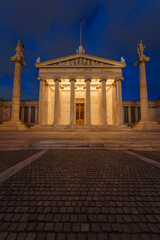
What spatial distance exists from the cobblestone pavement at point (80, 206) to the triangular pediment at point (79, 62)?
20103 millimetres

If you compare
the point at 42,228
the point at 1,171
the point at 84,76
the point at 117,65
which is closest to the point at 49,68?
the point at 84,76

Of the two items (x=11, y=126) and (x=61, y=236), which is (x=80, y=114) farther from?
(x=61, y=236)

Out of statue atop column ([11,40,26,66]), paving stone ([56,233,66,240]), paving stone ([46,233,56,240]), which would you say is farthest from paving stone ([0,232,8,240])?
statue atop column ([11,40,26,66])

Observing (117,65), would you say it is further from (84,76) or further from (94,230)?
(94,230)

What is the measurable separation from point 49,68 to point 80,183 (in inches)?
826

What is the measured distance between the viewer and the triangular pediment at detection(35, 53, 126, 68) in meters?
19.1

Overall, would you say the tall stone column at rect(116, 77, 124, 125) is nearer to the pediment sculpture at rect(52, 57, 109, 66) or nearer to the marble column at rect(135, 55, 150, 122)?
the marble column at rect(135, 55, 150, 122)

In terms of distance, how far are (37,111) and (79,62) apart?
16.2m

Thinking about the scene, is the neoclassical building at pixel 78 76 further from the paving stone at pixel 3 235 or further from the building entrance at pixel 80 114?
the paving stone at pixel 3 235

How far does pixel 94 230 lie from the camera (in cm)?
121

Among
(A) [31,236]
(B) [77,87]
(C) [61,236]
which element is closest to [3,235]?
→ (A) [31,236]

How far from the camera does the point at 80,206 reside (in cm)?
159

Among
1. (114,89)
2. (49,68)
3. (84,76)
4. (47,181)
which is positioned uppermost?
(49,68)

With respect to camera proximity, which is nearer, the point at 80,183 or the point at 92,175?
the point at 80,183
